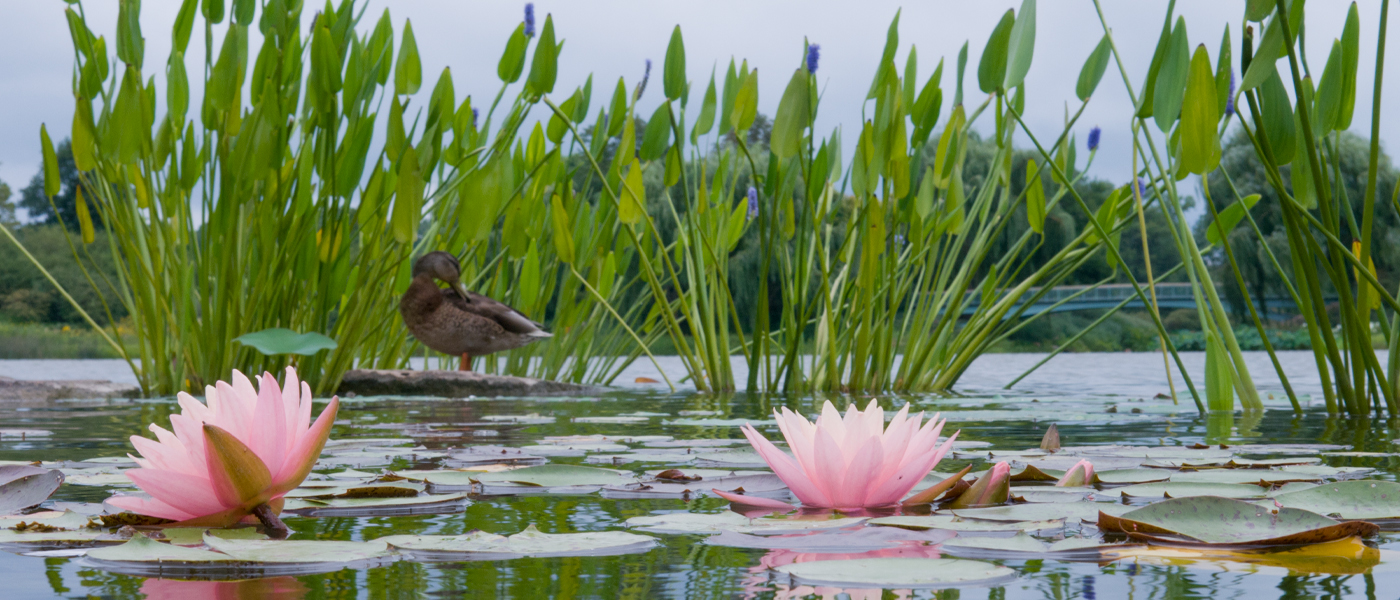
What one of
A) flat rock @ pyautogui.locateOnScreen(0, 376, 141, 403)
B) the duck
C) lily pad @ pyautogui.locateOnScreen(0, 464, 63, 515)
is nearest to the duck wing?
the duck

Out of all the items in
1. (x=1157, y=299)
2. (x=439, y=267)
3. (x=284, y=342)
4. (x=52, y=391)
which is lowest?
(x=52, y=391)

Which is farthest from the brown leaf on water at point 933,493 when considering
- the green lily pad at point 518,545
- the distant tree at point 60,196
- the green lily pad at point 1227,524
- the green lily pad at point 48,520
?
the distant tree at point 60,196

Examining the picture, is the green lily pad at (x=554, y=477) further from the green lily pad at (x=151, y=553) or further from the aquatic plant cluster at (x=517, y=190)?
the aquatic plant cluster at (x=517, y=190)

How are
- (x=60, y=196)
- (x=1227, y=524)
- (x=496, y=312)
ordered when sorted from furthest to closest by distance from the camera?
(x=60, y=196) → (x=496, y=312) → (x=1227, y=524)

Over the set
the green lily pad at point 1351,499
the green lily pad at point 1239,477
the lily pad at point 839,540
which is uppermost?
the green lily pad at point 1351,499

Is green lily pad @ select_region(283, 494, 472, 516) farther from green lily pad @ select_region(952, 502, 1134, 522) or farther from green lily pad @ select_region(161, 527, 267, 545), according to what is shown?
green lily pad @ select_region(952, 502, 1134, 522)

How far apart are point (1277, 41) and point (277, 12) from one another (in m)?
1.98

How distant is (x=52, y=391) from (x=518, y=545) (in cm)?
295

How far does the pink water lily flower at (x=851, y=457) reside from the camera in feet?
2.12

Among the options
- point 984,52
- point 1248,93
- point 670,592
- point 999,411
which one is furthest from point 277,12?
point 670,592

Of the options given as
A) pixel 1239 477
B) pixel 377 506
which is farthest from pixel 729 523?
pixel 1239 477

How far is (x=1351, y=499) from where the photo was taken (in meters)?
0.66

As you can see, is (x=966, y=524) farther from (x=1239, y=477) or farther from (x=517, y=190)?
(x=517, y=190)

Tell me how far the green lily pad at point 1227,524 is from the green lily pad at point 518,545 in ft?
0.89
